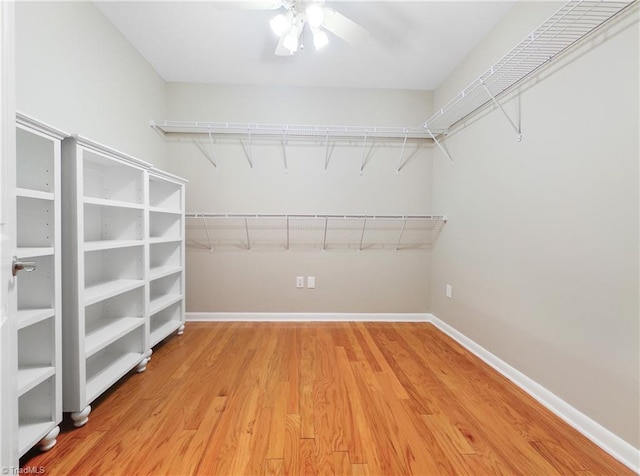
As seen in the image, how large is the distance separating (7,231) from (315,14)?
1.70 metres

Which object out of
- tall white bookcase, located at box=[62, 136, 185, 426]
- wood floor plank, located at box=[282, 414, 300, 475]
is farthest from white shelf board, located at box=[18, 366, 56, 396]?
wood floor plank, located at box=[282, 414, 300, 475]

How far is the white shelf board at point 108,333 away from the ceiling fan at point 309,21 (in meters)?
2.06

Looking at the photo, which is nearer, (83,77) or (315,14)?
(315,14)

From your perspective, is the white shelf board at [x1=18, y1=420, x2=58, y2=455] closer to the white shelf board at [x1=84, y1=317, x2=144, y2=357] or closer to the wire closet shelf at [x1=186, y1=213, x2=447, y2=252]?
the white shelf board at [x1=84, y1=317, x2=144, y2=357]

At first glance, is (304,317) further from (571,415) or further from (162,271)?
(571,415)

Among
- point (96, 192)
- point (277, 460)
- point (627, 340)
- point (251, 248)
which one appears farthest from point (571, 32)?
point (96, 192)

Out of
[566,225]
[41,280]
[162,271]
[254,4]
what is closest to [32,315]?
[41,280]

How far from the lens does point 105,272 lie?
6.13ft

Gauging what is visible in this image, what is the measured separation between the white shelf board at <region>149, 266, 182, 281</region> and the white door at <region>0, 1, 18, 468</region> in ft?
3.60

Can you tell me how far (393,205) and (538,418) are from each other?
1.99m

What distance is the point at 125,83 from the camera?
2.12 meters

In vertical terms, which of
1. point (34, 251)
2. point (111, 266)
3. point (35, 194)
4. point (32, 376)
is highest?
point (35, 194)

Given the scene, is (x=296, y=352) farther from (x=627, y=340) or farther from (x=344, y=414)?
(x=627, y=340)

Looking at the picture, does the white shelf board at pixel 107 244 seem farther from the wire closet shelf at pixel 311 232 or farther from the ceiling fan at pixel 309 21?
the ceiling fan at pixel 309 21
